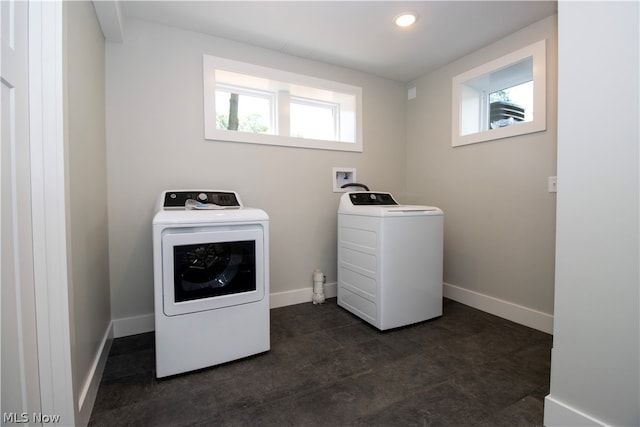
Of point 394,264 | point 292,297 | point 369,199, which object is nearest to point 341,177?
point 369,199

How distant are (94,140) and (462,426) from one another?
91.0 inches

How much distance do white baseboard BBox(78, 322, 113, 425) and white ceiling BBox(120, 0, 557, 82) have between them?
2.14 meters

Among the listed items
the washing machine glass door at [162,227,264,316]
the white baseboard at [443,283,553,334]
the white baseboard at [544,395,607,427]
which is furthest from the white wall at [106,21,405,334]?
the white baseboard at [544,395,607,427]

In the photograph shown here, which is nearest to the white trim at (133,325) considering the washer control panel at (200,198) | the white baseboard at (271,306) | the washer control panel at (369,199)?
the white baseboard at (271,306)

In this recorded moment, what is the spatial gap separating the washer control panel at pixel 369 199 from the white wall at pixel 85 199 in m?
1.79

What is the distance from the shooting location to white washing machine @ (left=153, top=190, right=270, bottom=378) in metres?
1.52

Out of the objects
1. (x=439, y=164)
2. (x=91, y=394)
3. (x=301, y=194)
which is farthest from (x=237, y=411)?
(x=439, y=164)

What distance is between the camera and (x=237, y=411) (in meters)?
1.31

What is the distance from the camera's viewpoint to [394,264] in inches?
82.1

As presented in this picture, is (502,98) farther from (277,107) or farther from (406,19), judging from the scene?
(277,107)

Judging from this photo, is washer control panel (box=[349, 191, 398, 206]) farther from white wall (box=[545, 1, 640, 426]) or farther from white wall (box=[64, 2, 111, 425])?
white wall (box=[64, 2, 111, 425])

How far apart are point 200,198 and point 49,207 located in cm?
102

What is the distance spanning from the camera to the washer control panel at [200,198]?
193cm

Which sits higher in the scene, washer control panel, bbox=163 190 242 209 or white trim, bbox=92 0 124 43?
white trim, bbox=92 0 124 43
